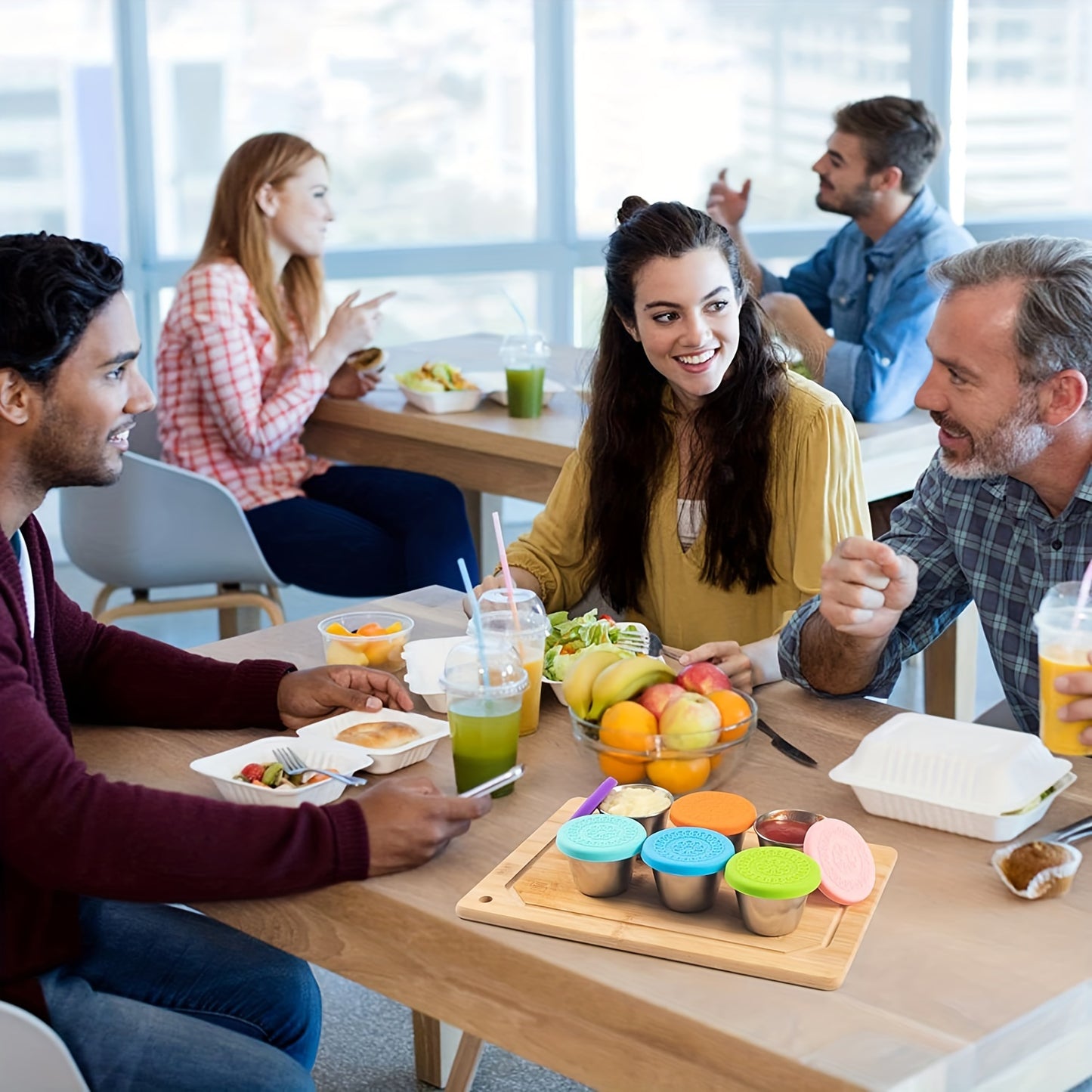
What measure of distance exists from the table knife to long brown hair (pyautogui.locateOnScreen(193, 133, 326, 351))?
2.07 meters

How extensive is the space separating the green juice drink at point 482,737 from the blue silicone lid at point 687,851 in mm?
206

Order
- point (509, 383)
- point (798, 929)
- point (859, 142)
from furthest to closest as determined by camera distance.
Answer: point (859, 142) → point (509, 383) → point (798, 929)

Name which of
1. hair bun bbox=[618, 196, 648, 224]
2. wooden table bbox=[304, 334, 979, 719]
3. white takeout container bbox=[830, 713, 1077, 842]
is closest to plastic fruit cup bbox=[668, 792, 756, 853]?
white takeout container bbox=[830, 713, 1077, 842]

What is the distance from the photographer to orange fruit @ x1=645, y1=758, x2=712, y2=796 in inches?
56.3

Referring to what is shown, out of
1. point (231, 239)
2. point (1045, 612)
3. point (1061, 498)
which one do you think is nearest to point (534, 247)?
point (231, 239)

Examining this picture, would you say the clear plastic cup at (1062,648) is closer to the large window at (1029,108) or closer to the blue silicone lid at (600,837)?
the blue silicone lid at (600,837)

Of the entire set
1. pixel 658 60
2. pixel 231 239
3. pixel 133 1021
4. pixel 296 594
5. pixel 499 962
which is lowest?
pixel 296 594

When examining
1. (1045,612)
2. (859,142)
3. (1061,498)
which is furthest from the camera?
(859,142)

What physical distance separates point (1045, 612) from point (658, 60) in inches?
169

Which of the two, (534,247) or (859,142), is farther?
(534,247)

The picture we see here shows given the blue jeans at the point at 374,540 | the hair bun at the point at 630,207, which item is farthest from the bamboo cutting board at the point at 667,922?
the blue jeans at the point at 374,540

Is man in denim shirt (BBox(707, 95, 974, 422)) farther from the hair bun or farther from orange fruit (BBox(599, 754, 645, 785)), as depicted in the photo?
orange fruit (BBox(599, 754, 645, 785))

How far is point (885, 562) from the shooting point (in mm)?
1604

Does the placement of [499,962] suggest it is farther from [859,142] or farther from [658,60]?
[658,60]
